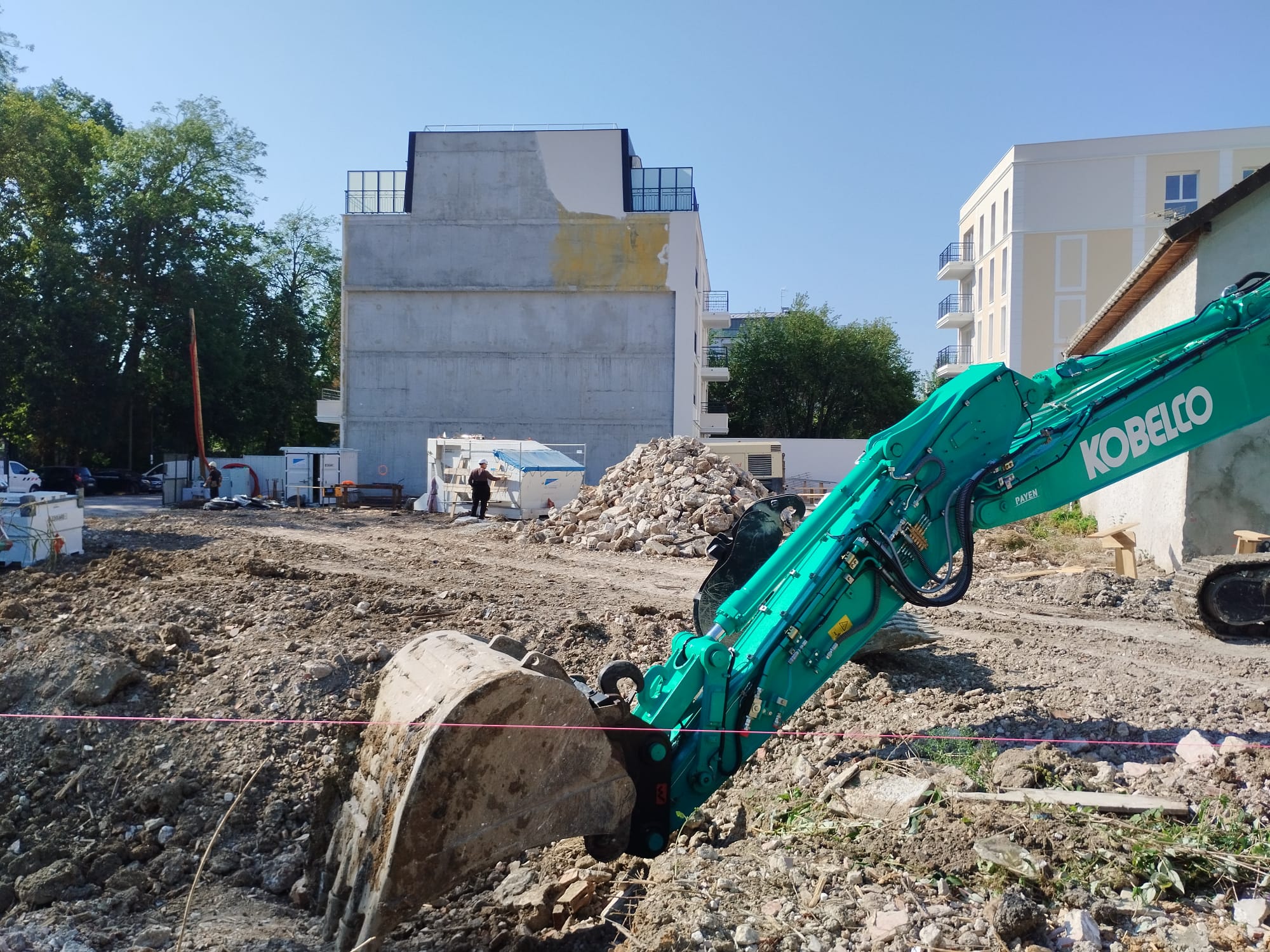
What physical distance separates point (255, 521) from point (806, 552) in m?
20.8

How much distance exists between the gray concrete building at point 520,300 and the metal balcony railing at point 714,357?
34.0 ft

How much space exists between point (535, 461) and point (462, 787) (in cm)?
2176

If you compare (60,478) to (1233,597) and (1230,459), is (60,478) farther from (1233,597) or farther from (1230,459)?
(1233,597)

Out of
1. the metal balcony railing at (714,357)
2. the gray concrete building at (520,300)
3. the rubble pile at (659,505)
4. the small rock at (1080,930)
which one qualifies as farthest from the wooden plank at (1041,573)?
the metal balcony railing at (714,357)

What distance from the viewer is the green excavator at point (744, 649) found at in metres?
3.54

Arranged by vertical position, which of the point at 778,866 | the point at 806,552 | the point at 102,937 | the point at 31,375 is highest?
the point at 31,375

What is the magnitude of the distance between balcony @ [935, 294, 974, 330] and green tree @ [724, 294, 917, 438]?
458 centimetres

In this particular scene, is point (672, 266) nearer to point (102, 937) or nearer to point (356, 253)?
point (356, 253)

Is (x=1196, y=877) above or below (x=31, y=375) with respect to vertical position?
below

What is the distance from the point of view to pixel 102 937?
166 inches

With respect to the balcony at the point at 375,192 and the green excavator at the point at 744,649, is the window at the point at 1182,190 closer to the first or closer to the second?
the balcony at the point at 375,192

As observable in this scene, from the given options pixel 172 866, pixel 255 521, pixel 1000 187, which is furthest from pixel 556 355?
pixel 172 866

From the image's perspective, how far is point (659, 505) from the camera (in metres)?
18.8

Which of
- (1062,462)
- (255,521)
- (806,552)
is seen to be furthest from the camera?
(255,521)
